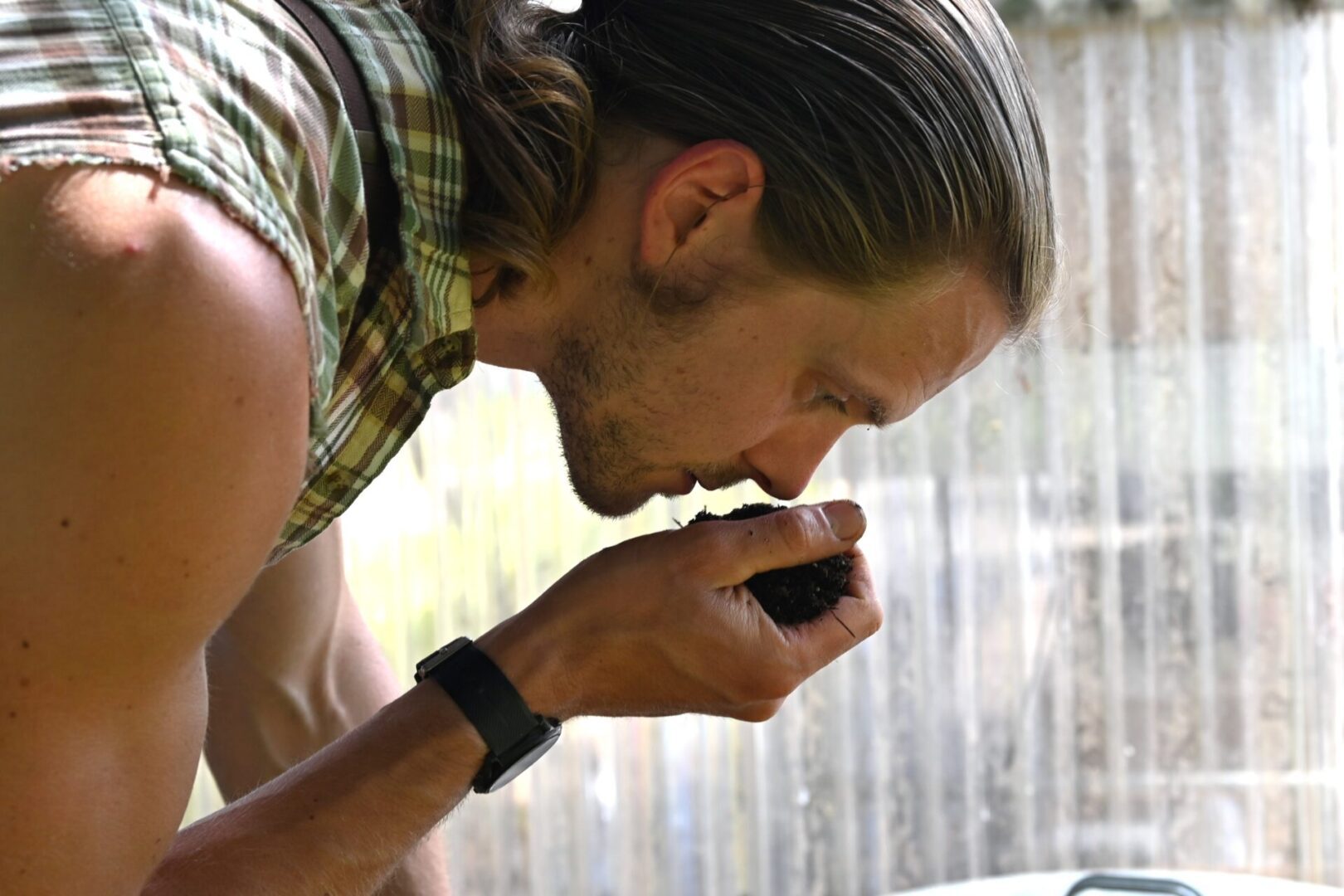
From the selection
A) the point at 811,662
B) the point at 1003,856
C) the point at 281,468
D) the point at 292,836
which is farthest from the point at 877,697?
the point at 281,468

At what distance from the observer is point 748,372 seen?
1185 millimetres

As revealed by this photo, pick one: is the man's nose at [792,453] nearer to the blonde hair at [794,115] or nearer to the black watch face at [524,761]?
the blonde hair at [794,115]

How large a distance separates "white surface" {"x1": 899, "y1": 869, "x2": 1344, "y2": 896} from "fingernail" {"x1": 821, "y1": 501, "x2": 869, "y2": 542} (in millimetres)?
912

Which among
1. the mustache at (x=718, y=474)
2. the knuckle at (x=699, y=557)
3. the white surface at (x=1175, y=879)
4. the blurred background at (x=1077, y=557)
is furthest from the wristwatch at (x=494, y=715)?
the blurred background at (x=1077, y=557)

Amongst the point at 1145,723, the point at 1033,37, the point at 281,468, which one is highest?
the point at 1033,37

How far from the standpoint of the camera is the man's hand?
1.13 metres

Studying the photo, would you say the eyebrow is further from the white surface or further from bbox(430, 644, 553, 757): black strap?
the white surface

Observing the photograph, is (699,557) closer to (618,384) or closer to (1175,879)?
(618,384)

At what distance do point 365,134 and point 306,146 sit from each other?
4.5 inches

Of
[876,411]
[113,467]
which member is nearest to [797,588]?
[876,411]

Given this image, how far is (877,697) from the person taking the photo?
3.22m

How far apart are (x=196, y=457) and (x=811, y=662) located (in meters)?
0.63

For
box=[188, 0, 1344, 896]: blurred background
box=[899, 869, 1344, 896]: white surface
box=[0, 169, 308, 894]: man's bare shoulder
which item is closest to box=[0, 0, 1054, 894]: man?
box=[0, 169, 308, 894]: man's bare shoulder

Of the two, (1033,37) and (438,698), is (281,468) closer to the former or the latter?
(438,698)
